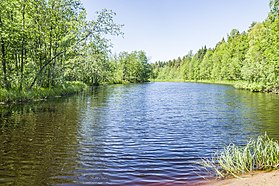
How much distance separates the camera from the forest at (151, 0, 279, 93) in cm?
4706

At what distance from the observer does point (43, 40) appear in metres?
38.5

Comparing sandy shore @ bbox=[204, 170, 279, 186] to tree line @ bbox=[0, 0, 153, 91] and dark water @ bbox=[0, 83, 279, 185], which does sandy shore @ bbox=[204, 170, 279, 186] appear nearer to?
dark water @ bbox=[0, 83, 279, 185]

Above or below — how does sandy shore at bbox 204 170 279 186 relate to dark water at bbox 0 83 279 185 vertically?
above

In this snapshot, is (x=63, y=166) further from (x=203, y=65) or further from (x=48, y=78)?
(x=203, y=65)

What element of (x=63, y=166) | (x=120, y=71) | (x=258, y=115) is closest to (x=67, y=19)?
(x=258, y=115)

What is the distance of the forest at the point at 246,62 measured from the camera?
47.1 meters

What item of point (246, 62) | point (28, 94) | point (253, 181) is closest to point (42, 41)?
point (28, 94)

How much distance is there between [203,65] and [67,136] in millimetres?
130814

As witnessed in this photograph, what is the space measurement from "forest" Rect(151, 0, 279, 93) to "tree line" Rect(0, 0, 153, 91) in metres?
29.7

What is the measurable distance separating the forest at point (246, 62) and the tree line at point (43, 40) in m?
29.7

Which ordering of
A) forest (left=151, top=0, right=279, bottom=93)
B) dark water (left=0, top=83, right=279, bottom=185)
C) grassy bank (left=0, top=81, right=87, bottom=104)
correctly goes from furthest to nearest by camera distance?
forest (left=151, top=0, right=279, bottom=93) < grassy bank (left=0, top=81, right=87, bottom=104) < dark water (left=0, top=83, right=279, bottom=185)

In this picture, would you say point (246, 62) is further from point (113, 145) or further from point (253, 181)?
point (253, 181)

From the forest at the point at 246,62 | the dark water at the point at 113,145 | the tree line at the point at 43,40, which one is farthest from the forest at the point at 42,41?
the forest at the point at 246,62

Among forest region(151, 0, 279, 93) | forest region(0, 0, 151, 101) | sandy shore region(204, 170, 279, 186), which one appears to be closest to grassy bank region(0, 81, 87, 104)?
forest region(0, 0, 151, 101)
